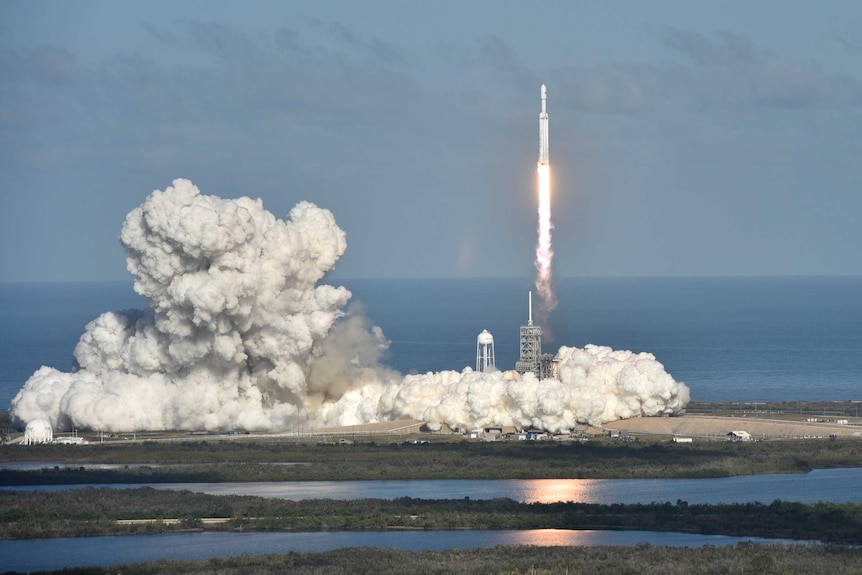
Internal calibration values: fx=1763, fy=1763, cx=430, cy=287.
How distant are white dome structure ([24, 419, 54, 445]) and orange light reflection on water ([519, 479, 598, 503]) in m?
23.0

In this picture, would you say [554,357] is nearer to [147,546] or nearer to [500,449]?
[500,449]

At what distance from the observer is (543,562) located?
5022 cm

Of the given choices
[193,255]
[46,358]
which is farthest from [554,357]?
[46,358]

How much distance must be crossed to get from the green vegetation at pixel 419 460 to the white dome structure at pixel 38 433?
1787 mm

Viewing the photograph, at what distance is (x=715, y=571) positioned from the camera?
48656mm

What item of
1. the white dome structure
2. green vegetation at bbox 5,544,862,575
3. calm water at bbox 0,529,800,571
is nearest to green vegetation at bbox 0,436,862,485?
the white dome structure

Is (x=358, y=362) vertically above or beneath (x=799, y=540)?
above

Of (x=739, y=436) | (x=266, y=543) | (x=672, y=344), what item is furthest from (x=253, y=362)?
(x=672, y=344)

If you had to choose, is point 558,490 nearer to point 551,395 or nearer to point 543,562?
point 551,395

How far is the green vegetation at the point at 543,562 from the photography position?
161 ft

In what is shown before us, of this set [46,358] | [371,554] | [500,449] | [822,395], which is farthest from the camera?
[46,358]

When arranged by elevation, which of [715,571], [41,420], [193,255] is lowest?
[715,571]

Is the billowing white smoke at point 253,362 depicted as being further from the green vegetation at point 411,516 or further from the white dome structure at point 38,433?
the green vegetation at point 411,516

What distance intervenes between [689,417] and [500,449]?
1071cm
